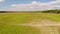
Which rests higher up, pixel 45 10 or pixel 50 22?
pixel 45 10

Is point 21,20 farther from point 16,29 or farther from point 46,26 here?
point 46,26

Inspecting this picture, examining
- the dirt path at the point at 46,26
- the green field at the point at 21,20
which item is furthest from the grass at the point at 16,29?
the dirt path at the point at 46,26

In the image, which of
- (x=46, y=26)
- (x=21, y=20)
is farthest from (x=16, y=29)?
(x=46, y=26)

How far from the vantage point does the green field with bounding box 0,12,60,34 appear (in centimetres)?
231

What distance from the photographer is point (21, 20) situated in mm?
2537

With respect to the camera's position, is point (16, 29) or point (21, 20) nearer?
point (16, 29)

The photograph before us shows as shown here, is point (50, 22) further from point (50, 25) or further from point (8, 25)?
point (8, 25)

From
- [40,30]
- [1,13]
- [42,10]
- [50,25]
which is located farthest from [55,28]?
[1,13]

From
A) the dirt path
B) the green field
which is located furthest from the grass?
the dirt path

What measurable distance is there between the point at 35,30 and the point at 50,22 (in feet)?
1.35

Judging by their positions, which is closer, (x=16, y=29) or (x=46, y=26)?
(x=16, y=29)

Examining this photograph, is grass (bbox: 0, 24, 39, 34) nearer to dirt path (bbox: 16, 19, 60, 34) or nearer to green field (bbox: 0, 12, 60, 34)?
green field (bbox: 0, 12, 60, 34)

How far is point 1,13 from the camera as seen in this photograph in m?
2.49

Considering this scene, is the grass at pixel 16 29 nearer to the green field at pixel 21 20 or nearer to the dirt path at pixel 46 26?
the green field at pixel 21 20
